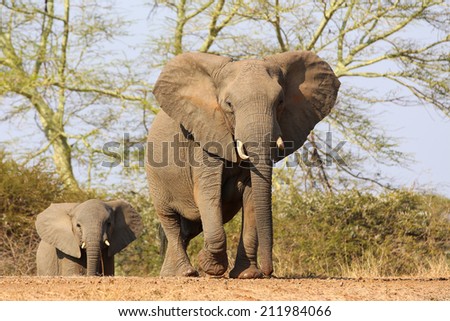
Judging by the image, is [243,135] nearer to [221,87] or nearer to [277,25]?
[221,87]

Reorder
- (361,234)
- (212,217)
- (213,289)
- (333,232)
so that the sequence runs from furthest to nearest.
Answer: (333,232) → (361,234) → (212,217) → (213,289)

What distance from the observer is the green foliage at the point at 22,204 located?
2044 centimetres

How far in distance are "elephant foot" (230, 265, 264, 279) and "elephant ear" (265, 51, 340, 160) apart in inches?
53.2

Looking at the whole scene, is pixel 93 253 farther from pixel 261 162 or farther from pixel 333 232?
pixel 333 232

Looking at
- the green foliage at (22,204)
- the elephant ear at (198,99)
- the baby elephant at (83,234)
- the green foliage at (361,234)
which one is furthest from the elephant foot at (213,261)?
the green foliage at (22,204)

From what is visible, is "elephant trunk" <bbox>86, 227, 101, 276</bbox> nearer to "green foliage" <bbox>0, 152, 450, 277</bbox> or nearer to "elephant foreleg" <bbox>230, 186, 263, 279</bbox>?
"elephant foreleg" <bbox>230, 186, 263, 279</bbox>

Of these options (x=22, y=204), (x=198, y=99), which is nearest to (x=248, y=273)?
(x=198, y=99)

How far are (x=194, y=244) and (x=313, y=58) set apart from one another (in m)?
9.27

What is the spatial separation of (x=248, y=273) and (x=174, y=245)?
2.08m

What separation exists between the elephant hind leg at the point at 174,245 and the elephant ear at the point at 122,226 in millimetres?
Answer: 3548

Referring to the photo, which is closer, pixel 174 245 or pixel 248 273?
pixel 248 273

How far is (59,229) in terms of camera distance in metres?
17.2

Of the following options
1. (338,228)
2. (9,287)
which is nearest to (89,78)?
(338,228)

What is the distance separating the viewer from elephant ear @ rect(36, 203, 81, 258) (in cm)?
1692
